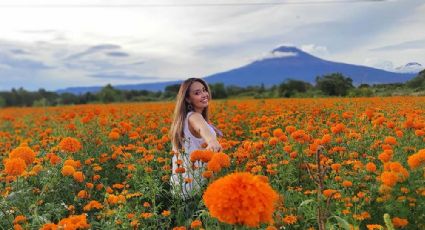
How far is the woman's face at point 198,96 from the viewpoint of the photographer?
16.6 ft

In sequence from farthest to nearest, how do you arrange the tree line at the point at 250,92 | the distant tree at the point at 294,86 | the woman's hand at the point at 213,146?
1. the distant tree at the point at 294,86
2. the tree line at the point at 250,92
3. the woman's hand at the point at 213,146

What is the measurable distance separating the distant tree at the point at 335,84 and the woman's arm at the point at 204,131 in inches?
748

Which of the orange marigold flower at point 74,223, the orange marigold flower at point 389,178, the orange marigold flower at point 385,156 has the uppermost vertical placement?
the orange marigold flower at point 385,156

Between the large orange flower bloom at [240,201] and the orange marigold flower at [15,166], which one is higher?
the large orange flower bloom at [240,201]

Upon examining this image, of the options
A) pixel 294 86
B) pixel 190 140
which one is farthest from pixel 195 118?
pixel 294 86

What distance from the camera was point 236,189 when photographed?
6.08 feet

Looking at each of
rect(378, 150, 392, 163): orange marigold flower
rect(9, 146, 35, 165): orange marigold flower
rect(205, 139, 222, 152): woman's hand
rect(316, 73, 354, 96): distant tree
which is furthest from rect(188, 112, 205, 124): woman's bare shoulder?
rect(316, 73, 354, 96): distant tree

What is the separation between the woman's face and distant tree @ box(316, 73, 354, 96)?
61.4ft

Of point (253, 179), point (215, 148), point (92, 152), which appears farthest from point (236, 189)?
point (92, 152)

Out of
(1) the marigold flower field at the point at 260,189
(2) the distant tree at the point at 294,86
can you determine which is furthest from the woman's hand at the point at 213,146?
(2) the distant tree at the point at 294,86

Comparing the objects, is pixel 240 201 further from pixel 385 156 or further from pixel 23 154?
pixel 23 154

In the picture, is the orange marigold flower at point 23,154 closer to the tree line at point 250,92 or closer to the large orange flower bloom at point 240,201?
the large orange flower bloom at point 240,201

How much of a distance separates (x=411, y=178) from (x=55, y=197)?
3.14m

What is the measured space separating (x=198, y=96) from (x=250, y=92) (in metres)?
25.8
